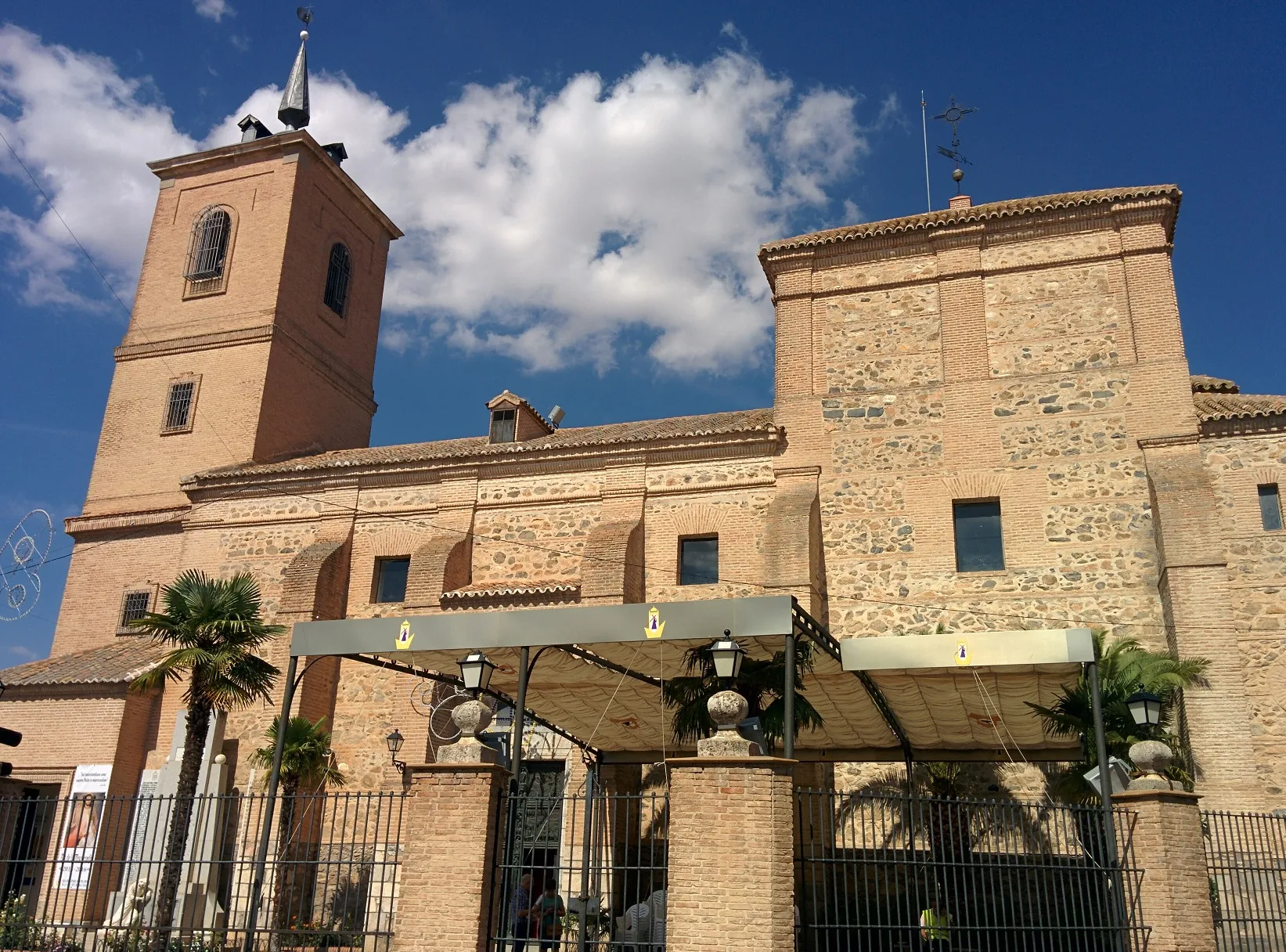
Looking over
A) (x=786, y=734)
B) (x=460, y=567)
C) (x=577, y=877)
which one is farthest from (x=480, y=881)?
(x=460, y=567)

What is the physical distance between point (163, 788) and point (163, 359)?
1253cm

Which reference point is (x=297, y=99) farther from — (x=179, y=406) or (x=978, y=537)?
(x=978, y=537)

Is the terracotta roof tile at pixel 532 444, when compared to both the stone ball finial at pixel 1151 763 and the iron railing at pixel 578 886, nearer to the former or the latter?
the iron railing at pixel 578 886

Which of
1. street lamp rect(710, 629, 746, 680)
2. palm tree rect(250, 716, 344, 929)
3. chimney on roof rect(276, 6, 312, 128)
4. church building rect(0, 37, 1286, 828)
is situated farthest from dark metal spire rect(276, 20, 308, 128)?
street lamp rect(710, 629, 746, 680)

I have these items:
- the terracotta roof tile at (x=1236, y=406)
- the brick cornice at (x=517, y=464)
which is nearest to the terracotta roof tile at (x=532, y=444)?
the brick cornice at (x=517, y=464)

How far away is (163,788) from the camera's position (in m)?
19.2

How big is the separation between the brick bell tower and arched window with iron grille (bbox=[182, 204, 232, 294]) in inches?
1.5

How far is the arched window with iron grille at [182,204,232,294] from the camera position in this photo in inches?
1102

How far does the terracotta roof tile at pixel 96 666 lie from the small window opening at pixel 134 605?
50 cm

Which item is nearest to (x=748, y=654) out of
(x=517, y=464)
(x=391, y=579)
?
(x=517, y=464)

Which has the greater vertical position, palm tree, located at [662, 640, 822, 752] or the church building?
the church building

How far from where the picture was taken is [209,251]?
28344 millimetres

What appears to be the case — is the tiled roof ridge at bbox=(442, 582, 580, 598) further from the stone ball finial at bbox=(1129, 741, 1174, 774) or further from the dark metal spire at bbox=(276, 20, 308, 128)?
the dark metal spire at bbox=(276, 20, 308, 128)

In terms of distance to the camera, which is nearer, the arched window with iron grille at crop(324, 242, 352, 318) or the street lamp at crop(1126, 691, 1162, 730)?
the street lamp at crop(1126, 691, 1162, 730)
